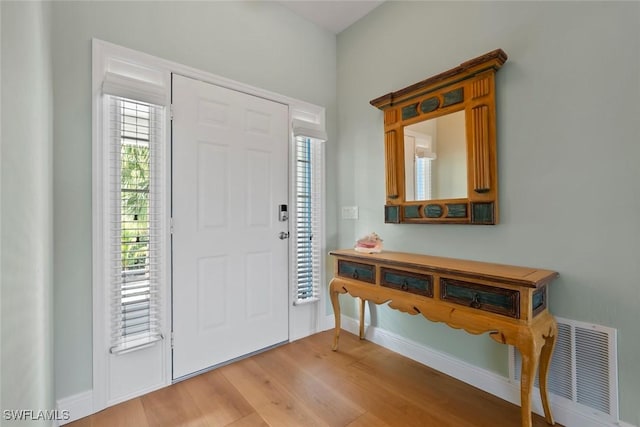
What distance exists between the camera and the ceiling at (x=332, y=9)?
2590mm

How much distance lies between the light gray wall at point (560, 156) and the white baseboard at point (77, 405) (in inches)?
85.8

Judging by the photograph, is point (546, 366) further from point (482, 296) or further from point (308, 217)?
point (308, 217)

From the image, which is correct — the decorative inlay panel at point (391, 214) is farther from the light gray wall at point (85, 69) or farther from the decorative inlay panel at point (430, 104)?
the light gray wall at point (85, 69)

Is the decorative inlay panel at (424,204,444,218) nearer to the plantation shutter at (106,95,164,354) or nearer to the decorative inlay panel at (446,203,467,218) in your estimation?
the decorative inlay panel at (446,203,467,218)

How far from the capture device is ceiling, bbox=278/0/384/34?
102 inches

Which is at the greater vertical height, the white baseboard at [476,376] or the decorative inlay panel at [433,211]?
the decorative inlay panel at [433,211]

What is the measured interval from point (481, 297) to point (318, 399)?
Result: 1162mm

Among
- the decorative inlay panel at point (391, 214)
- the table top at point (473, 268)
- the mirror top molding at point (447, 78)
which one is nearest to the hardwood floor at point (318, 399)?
the table top at point (473, 268)

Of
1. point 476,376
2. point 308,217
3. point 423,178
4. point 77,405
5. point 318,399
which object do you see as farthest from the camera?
point 308,217

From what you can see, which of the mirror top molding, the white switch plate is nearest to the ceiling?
the mirror top molding

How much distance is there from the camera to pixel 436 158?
2.15 meters

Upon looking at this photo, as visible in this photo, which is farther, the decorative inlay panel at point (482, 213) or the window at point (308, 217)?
the window at point (308, 217)

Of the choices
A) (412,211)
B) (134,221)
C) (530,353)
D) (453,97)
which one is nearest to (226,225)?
(134,221)

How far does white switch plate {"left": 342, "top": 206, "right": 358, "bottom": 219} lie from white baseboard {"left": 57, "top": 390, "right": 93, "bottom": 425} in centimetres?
225
